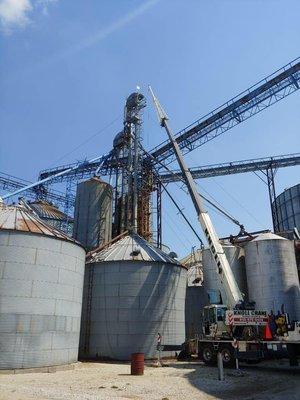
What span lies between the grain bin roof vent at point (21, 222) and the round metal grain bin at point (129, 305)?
22.6 feet

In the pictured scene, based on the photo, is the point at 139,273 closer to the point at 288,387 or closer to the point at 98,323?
the point at 98,323

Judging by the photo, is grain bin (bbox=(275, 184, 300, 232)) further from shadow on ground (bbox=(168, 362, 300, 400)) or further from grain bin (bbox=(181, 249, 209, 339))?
shadow on ground (bbox=(168, 362, 300, 400))

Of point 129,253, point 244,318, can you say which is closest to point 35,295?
point 129,253

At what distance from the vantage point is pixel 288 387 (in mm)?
14875

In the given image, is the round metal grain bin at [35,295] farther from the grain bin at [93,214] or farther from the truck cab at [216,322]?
the grain bin at [93,214]

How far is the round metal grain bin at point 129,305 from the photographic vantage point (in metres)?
26.2

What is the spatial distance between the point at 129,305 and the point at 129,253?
13.5 ft

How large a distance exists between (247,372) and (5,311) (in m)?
12.7

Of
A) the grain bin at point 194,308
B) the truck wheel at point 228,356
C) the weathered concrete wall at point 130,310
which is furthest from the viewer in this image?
the grain bin at point 194,308

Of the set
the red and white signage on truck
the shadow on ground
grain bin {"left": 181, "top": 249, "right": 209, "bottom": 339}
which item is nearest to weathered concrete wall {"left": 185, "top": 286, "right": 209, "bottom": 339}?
grain bin {"left": 181, "top": 249, "right": 209, "bottom": 339}

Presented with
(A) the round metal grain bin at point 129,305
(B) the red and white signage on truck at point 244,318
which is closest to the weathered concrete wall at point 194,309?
(A) the round metal grain bin at point 129,305

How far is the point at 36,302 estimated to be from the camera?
64.4 feet

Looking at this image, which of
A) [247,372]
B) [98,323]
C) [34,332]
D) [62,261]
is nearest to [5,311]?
[34,332]

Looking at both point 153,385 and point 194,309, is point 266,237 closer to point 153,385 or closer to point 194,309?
point 194,309
